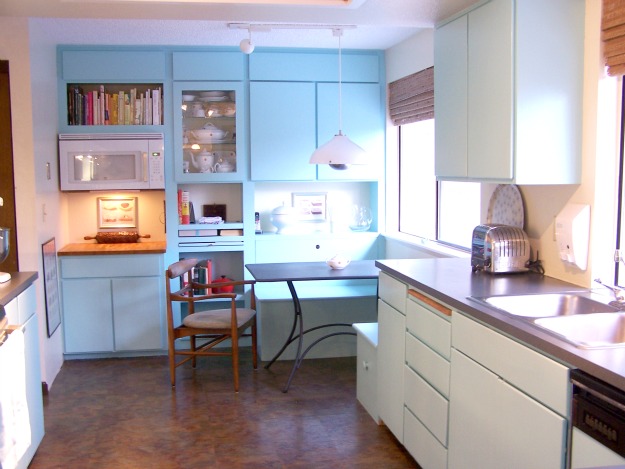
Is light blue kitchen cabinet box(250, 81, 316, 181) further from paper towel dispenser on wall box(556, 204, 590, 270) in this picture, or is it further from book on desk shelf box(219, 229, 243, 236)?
paper towel dispenser on wall box(556, 204, 590, 270)

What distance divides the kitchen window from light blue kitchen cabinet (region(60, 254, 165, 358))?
205 centimetres

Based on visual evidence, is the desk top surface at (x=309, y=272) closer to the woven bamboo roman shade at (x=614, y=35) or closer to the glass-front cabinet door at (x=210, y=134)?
the glass-front cabinet door at (x=210, y=134)

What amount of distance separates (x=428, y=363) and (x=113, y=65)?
3602 mm

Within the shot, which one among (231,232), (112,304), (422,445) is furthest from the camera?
(231,232)

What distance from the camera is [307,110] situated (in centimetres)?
570

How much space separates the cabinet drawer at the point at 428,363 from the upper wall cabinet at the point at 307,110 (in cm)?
260

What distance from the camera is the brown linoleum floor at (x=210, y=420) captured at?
3578mm

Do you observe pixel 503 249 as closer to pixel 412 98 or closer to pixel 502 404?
pixel 502 404

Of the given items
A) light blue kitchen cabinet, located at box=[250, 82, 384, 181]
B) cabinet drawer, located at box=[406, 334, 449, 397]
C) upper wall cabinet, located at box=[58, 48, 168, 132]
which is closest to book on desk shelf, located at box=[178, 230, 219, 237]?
light blue kitchen cabinet, located at box=[250, 82, 384, 181]

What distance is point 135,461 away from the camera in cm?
356

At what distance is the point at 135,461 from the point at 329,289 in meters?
2.35

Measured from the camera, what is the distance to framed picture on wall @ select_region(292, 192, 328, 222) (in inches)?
239

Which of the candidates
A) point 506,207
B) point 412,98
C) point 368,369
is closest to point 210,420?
point 368,369

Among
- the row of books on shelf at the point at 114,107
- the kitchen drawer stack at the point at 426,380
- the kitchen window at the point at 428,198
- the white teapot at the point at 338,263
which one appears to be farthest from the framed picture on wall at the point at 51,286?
the kitchen window at the point at 428,198
